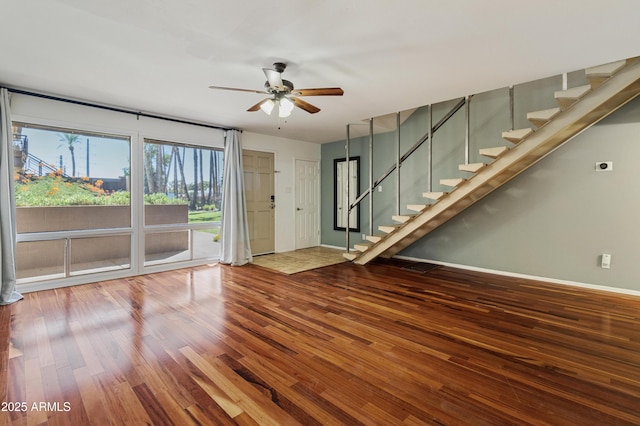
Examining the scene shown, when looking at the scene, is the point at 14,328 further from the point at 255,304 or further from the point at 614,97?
the point at 614,97

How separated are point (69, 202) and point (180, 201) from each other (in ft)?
4.94

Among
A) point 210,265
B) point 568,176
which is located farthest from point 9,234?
point 568,176

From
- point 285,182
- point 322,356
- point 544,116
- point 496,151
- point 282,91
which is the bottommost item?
point 322,356

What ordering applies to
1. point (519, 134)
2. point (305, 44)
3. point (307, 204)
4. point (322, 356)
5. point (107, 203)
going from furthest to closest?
point (307, 204), point (107, 203), point (519, 134), point (305, 44), point (322, 356)

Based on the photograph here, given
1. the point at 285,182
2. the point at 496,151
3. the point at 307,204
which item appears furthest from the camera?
the point at 307,204

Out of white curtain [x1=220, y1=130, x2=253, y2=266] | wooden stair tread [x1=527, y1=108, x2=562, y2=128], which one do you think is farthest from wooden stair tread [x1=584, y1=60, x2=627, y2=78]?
white curtain [x1=220, y1=130, x2=253, y2=266]

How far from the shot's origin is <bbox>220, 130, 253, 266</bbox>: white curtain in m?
5.52

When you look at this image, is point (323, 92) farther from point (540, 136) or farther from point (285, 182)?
point (285, 182)

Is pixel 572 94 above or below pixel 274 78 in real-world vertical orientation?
below

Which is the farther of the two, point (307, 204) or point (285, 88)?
point (307, 204)

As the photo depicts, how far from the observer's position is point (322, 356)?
2342 millimetres

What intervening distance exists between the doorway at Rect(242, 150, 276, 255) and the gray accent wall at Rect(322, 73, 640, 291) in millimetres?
3057

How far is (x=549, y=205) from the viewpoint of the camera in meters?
4.25

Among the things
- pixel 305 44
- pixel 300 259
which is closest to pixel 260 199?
pixel 300 259
